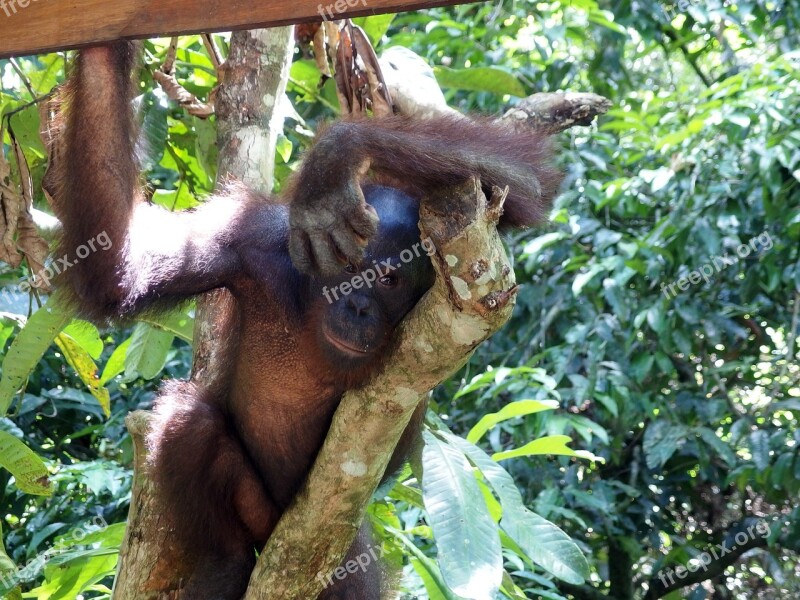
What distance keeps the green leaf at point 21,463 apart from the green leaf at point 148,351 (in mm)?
567

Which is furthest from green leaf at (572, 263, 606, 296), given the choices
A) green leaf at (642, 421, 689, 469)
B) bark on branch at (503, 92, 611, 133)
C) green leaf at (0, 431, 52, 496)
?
green leaf at (0, 431, 52, 496)

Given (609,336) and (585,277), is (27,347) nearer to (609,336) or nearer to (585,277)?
(585,277)

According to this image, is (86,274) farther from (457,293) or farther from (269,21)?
(457,293)

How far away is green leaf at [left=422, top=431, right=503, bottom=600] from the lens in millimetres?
2344

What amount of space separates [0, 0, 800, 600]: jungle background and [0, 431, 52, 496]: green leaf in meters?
0.29

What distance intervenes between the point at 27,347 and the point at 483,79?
7.03ft

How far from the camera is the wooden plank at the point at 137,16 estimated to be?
6.00 feet

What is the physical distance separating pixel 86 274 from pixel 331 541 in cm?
99
